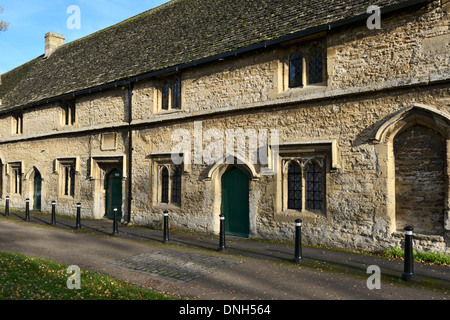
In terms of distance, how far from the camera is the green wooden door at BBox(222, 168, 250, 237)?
1030 centimetres

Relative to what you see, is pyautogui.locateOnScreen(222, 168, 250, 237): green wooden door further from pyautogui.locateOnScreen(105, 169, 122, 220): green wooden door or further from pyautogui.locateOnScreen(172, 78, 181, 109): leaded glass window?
pyautogui.locateOnScreen(105, 169, 122, 220): green wooden door

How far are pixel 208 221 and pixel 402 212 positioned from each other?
5573 mm

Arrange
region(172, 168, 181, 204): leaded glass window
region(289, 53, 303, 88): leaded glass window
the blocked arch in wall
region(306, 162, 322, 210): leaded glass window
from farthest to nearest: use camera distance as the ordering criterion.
A: region(172, 168, 181, 204): leaded glass window, region(289, 53, 303, 88): leaded glass window, region(306, 162, 322, 210): leaded glass window, the blocked arch in wall

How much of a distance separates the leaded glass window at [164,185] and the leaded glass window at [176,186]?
35 centimetres

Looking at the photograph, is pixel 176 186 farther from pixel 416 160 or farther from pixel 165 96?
pixel 416 160

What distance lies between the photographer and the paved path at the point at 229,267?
5375 millimetres

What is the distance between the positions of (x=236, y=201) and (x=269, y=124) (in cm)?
269

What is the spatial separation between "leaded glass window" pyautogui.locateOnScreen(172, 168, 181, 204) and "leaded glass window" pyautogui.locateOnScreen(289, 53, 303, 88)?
16.4 feet

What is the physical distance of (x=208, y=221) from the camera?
35.0ft

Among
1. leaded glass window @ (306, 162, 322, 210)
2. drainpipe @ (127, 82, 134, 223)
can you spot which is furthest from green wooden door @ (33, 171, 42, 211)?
leaded glass window @ (306, 162, 322, 210)

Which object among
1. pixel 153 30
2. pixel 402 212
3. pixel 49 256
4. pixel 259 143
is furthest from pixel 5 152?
pixel 402 212

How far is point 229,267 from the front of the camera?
6.83 meters
